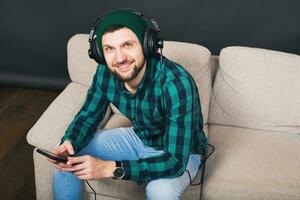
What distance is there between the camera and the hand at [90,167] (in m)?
1.37

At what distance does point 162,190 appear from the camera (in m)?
1.41

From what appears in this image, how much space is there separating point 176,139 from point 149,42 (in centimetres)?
36

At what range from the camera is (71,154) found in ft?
4.83

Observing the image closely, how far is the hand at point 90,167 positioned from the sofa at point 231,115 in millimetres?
212

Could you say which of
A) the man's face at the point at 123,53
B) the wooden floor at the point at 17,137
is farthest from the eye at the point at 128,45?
the wooden floor at the point at 17,137

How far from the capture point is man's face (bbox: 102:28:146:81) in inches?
52.8

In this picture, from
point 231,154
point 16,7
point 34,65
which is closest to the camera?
point 231,154

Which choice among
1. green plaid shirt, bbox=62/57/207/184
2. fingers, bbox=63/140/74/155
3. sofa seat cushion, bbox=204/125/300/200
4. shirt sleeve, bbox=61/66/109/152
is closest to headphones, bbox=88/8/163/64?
green plaid shirt, bbox=62/57/207/184

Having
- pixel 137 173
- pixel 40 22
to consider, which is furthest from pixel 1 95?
pixel 137 173

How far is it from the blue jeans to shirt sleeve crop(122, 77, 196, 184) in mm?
50

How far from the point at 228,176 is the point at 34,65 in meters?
1.89

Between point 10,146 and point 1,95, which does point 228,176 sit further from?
point 1,95

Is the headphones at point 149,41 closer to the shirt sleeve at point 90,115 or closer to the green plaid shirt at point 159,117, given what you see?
the green plaid shirt at point 159,117

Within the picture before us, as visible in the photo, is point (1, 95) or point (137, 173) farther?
point (1, 95)
